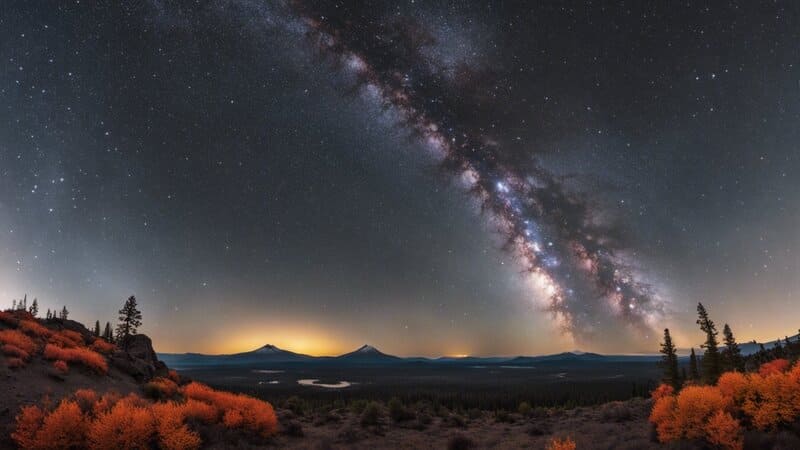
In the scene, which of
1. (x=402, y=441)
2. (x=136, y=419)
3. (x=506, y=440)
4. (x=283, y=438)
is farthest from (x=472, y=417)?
(x=136, y=419)

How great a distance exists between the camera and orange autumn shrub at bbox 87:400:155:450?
1270cm

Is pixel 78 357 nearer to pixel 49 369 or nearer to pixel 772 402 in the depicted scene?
pixel 49 369

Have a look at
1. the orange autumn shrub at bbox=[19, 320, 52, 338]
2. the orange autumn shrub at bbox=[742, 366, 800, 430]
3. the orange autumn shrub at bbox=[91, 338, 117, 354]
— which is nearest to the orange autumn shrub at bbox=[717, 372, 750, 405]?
the orange autumn shrub at bbox=[742, 366, 800, 430]

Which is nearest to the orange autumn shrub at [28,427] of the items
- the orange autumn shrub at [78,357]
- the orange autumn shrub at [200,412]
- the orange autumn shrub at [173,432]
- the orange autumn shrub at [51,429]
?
the orange autumn shrub at [51,429]

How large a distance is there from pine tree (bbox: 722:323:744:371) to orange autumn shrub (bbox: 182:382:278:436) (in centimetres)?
4551

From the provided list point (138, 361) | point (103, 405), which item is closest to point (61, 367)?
point (103, 405)

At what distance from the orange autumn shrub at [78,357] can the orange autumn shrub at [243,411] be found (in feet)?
15.4

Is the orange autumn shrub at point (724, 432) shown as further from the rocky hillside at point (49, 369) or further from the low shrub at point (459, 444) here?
the rocky hillside at point (49, 369)

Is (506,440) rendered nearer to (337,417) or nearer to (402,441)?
(402,441)

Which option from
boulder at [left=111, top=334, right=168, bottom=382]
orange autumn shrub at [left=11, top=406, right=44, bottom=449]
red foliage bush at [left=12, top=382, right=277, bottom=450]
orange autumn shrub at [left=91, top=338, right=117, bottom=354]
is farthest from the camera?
orange autumn shrub at [left=91, top=338, right=117, bottom=354]

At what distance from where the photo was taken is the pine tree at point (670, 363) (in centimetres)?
4569

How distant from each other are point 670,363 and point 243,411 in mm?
47695

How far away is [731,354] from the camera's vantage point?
43812 millimetres

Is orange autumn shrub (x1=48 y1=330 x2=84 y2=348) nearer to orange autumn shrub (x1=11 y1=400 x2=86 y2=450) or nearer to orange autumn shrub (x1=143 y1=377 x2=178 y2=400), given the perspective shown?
orange autumn shrub (x1=143 y1=377 x2=178 y2=400)
